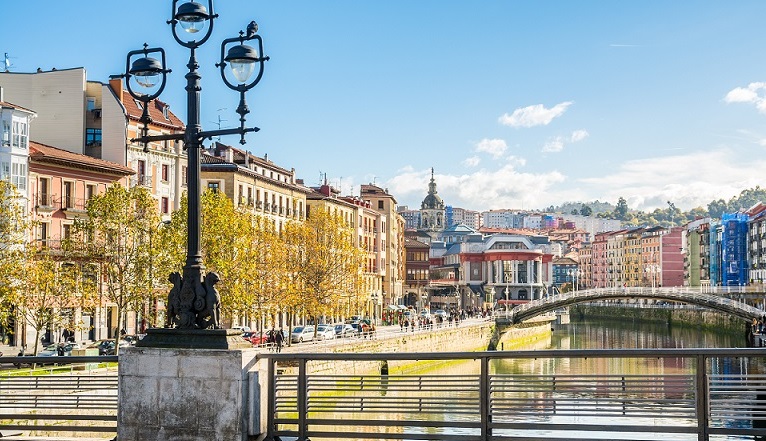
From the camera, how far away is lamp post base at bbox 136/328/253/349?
1223 cm

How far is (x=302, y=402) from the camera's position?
12383 millimetres

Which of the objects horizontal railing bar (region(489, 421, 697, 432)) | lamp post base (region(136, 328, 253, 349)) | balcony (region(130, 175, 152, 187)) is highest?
balcony (region(130, 175, 152, 187))

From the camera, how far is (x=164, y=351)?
12336mm

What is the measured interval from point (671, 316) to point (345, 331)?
93875mm

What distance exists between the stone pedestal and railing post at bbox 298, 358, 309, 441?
49 cm

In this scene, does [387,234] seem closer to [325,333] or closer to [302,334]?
[325,333]

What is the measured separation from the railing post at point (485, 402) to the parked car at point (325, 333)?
189 ft

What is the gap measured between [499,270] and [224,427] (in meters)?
171

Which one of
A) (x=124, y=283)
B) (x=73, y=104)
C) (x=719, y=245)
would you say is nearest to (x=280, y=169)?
(x=73, y=104)

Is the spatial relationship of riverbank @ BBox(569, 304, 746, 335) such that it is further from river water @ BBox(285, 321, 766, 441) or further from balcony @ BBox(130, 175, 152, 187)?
balcony @ BBox(130, 175, 152, 187)

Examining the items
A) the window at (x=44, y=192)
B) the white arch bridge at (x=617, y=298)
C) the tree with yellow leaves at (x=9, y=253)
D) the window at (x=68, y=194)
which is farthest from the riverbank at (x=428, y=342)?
the window at (x=44, y=192)

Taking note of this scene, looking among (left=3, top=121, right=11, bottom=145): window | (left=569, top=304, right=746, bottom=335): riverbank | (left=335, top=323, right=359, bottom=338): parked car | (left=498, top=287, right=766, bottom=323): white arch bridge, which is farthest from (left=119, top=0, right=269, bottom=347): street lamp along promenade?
(left=569, top=304, right=746, bottom=335): riverbank

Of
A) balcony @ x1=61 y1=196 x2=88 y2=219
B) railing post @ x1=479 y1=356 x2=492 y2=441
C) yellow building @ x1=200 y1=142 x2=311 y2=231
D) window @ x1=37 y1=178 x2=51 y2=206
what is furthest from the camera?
yellow building @ x1=200 y1=142 x2=311 y2=231

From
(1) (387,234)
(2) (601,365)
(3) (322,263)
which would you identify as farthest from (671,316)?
(3) (322,263)
